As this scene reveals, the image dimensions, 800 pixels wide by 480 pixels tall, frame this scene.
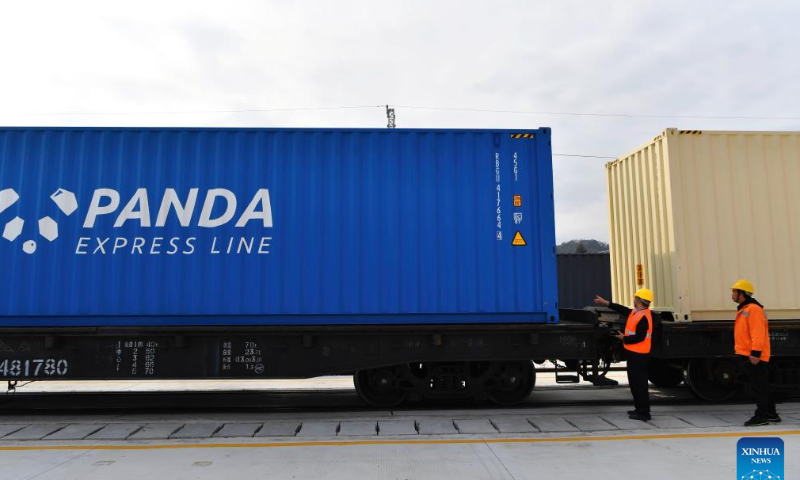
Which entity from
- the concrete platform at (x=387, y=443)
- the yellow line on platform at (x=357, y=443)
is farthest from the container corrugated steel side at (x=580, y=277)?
the yellow line on platform at (x=357, y=443)

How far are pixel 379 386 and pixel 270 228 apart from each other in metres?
2.59

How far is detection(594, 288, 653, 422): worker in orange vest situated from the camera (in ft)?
20.8

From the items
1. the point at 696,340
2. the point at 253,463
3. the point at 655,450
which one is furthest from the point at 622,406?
the point at 253,463

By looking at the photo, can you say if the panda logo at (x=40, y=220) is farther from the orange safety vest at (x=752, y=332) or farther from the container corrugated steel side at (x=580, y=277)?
the container corrugated steel side at (x=580, y=277)

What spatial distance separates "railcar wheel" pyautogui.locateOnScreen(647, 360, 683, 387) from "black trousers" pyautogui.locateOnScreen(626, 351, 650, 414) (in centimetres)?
226

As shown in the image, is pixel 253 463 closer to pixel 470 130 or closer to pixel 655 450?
pixel 655 450

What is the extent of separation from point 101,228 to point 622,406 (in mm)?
7478

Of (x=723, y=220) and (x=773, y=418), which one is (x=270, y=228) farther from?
(x=773, y=418)

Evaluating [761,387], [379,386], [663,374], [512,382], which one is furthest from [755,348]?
[379,386]

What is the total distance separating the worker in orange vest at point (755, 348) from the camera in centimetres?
600

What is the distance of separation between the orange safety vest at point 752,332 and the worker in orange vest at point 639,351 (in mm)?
1002

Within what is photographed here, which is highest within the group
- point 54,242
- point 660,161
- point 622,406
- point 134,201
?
point 660,161

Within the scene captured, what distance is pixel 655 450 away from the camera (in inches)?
198

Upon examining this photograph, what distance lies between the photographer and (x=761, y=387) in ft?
19.9
